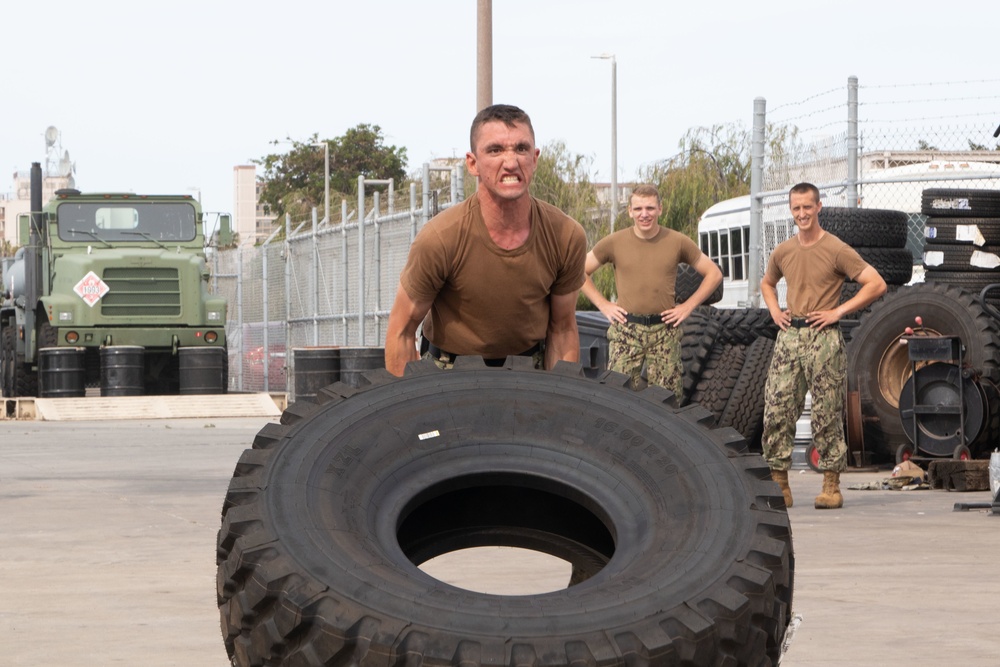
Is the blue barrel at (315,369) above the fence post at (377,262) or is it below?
below

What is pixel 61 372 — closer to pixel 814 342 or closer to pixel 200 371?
pixel 200 371

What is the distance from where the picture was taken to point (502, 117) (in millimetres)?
4426

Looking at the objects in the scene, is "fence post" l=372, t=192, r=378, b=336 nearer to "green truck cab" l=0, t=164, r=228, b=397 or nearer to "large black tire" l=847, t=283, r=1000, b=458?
"green truck cab" l=0, t=164, r=228, b=397

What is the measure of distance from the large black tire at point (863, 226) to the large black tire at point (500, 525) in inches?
321

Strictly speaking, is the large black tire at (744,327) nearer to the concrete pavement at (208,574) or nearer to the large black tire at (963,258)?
the concrete pavement at (208,574)

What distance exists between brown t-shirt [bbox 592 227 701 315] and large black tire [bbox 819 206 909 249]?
10.6ft

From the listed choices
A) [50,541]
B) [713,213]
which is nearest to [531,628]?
[50,541]

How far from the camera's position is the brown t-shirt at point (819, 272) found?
28.4 ft

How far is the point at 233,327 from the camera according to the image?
28.8 meters

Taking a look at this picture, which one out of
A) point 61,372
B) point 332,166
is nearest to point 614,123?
point 332,166

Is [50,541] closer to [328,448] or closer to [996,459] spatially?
[328,448]

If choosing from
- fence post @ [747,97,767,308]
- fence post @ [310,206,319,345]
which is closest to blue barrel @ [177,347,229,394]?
fence post @ [310,206,319,345]

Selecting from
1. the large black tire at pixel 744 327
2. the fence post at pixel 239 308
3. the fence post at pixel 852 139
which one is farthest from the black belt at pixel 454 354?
the fence post at pixel 239 308

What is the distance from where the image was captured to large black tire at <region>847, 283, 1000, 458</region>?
10141 millimetres
